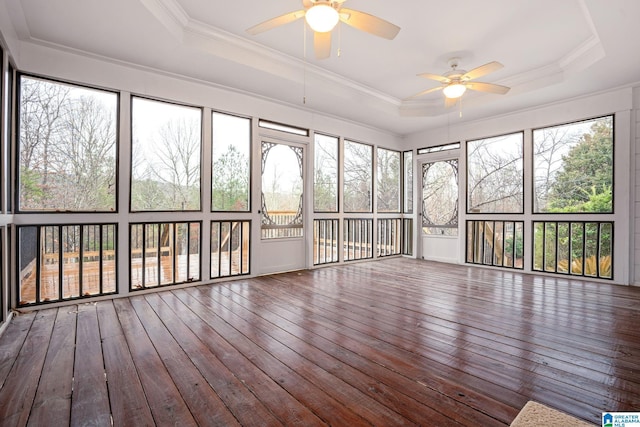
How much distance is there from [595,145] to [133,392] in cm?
637

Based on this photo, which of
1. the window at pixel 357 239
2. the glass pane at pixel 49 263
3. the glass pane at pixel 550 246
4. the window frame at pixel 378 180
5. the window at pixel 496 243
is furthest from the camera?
the window frame at pixel 378 180

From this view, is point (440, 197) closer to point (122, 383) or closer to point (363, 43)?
point (363, 43)

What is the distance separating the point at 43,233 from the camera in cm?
339

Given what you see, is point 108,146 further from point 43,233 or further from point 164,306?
point 164,306

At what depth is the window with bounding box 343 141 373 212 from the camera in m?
6.30

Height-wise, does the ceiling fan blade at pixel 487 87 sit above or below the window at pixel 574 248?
above

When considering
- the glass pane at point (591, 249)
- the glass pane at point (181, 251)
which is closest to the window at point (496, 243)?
the glass pane at point (591, 249)

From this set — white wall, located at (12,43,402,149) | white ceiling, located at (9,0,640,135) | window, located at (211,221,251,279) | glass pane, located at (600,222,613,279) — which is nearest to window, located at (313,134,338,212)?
white wall, located at (12,43,402,149)

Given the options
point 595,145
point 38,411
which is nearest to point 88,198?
point 38,411

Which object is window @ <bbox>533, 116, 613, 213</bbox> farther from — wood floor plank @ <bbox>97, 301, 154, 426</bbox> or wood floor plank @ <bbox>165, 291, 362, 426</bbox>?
wood floor plank @ <bbox>97, 301, 154, 426</bbox>

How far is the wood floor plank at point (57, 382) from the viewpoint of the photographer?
1604 millimetres

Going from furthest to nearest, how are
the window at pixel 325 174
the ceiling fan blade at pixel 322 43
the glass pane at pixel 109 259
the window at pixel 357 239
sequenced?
the window at pixel 357 239 < the window at pixel 325 174 < the glass pane at pixel 109 259 < the ceiling fan blade at pixel 322 43

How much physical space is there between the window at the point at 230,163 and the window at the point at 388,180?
3.09m

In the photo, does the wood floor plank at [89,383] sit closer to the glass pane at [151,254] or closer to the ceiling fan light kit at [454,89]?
the glass pane at [151,254]
